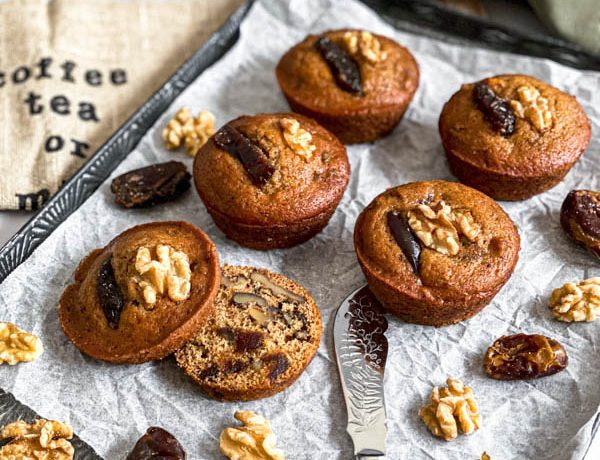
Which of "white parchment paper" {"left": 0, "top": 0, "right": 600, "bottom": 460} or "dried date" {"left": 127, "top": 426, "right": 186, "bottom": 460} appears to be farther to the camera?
"white parchment paper" {"left": 0, "top": 0, "right": 600, "bottom": 460}

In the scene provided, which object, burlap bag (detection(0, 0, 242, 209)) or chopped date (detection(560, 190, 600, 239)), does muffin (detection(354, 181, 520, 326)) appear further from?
burlap bag (detection(0, 0, 242, 209))

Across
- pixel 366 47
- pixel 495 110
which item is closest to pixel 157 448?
pixel 495 110

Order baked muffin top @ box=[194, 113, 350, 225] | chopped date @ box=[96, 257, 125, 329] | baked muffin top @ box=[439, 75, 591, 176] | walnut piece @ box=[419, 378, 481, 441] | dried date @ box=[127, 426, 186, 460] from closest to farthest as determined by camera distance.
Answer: dried date @ box=[127, 426, 186, 460] < walnut piece @ box=[419, 378, 481, 441] < chopped date @ box=[96, 257, 125, 329] < baked muffin top @ box=[194, 113, 350, 225] < baked muffin top @ box=[439, 75, 591, 176]

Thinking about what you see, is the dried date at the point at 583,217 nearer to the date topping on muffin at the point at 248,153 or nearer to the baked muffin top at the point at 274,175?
the baked muffin top at the point at 274,175

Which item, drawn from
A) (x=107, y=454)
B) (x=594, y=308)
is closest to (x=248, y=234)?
(x=107, y=454)

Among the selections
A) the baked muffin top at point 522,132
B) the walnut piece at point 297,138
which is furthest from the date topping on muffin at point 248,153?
the baked muffin top at point 522,132

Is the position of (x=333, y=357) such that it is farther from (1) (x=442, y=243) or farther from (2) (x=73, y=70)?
(2) (x=73, y=70)

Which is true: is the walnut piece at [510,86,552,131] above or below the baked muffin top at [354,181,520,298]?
above

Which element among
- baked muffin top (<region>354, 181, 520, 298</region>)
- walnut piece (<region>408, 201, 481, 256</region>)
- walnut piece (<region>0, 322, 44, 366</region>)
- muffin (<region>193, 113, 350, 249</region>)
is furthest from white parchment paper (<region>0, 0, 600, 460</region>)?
walnut piece (<region>408, 201, 481, 256</region>)
